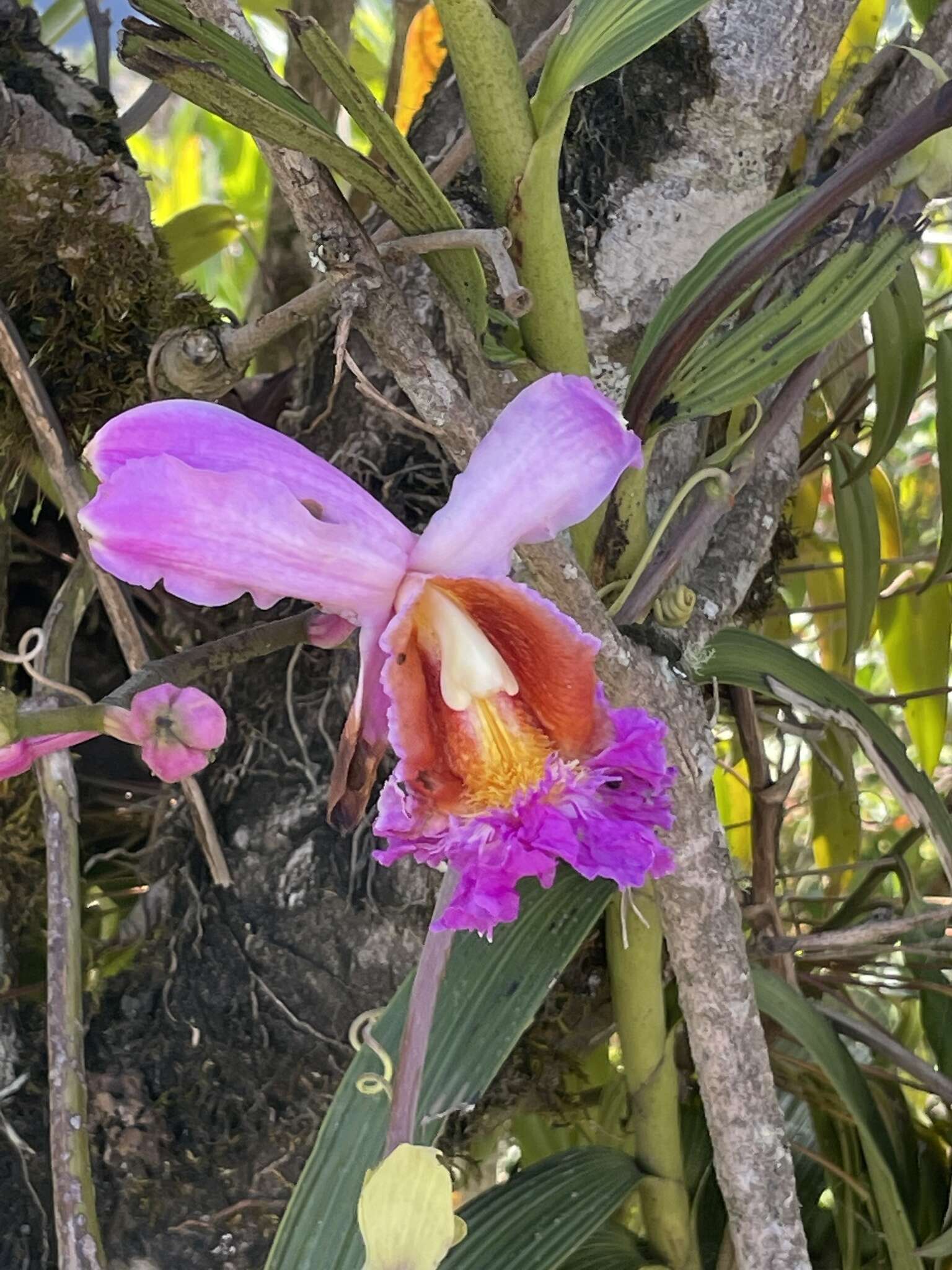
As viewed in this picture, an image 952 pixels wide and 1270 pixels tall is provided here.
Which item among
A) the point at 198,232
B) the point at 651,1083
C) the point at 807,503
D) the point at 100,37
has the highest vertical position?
the point at 100,37

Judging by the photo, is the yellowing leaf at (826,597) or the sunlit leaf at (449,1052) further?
the yellowing leaf at (826,597)

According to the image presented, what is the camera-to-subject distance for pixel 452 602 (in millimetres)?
425

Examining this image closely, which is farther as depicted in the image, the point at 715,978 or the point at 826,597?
the point at 826,597

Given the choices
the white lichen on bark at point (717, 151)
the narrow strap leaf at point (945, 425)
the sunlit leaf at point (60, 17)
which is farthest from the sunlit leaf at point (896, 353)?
the sunlit leaf at point (60, 17)

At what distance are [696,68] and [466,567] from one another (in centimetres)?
40

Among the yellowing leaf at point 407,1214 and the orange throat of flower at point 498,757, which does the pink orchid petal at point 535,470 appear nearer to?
the orange throat of flower at point 498,757

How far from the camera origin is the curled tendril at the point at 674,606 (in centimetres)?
54

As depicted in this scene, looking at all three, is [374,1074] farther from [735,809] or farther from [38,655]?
[735,809]

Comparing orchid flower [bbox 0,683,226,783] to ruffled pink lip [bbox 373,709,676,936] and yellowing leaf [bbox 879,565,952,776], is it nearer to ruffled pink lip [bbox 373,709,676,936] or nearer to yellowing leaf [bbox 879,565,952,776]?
ruffled pink lip [bbox 373,709,676,936]

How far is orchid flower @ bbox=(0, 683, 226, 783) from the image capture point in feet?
1.33

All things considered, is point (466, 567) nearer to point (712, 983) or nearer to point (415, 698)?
point (415, 698)

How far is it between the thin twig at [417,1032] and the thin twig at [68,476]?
0.80ft

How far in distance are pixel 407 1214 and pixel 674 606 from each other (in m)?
0.30

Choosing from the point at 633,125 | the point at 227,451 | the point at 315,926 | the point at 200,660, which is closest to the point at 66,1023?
the point at 315,926
